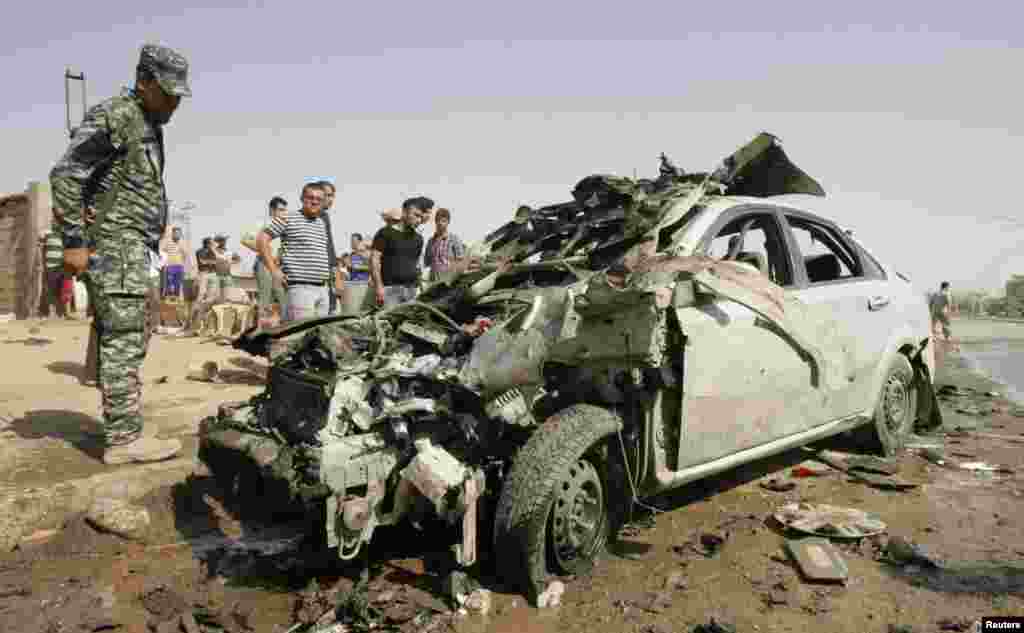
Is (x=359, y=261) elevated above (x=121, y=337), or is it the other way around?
(x=359, y=261)

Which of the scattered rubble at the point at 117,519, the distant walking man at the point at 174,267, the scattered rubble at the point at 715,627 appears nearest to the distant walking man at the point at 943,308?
the scattered rubble at the point at 715,627

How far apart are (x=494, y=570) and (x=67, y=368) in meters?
6.82

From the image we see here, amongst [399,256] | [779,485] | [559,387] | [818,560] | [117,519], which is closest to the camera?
[818,560]

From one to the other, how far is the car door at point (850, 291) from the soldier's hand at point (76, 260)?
381 centimetres

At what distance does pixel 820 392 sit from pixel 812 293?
56 cm

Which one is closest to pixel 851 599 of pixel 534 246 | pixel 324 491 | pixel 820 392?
pixel 820 392

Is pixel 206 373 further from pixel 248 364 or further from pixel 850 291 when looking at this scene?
pixel 850 291

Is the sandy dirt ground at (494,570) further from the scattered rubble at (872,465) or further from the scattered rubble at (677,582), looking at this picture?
the scattered rubble at (872,465)

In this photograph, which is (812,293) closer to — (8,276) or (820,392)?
(820,392)

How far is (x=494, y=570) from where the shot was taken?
283 cm

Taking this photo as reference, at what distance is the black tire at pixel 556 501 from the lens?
2.56 metres

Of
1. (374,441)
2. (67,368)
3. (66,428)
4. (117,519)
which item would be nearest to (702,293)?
(374,441)

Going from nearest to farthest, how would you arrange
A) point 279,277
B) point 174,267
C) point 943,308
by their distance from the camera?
1. point 279,277
2. point 174,267
3. point 943,308

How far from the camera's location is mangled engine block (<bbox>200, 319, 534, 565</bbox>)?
2482 mm
